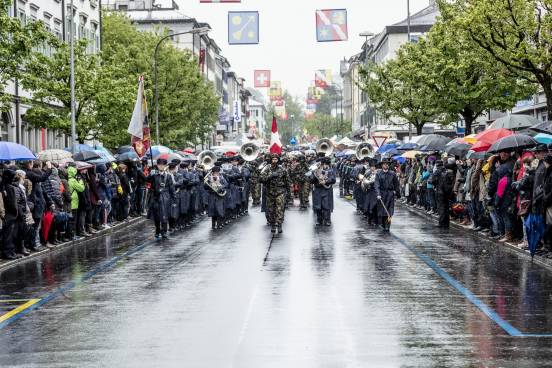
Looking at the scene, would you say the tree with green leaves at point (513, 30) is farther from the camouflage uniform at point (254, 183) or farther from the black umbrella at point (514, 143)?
the camouflage uniform at point (254, 183)

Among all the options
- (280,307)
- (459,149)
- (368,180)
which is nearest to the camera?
(280,307)

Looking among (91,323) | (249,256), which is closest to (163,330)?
(91,323)

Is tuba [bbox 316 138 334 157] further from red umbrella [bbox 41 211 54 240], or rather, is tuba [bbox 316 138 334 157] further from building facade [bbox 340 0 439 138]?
red umbrella [bbox 41 211 54 240]

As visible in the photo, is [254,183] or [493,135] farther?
[254,183]

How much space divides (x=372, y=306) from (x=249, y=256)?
281 inches

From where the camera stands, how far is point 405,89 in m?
53.2

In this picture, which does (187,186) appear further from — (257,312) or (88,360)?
(88,360)

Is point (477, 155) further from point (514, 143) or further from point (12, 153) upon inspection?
point (12, 153)

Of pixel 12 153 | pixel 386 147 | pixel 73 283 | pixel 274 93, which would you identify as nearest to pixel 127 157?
pixel 12 153

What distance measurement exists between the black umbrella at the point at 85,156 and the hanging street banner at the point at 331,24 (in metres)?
9.40

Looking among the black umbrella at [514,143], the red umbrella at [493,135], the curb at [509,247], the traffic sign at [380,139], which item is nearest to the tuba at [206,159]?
the curb at [509,247]

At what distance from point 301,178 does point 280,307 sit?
27.6 meters

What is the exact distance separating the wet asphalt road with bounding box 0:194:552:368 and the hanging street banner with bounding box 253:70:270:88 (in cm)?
6506

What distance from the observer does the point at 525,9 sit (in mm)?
26844
